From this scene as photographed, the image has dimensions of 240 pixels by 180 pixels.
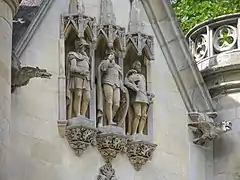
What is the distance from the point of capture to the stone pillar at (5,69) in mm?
7938

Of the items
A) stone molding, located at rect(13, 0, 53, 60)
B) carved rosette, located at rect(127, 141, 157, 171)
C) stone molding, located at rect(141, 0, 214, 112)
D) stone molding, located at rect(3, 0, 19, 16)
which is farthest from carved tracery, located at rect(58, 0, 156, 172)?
stone molding, located at rect(3, 0, 19, 16)

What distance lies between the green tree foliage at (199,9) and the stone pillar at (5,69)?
7662mm

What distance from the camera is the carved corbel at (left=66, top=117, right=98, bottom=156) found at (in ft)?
32.7

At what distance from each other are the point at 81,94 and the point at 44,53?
0.52m

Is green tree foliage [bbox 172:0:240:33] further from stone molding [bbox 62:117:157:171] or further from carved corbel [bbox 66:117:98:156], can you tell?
carved corbel [bbox 66:117:98:156]

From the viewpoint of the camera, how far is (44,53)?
32.7 feet

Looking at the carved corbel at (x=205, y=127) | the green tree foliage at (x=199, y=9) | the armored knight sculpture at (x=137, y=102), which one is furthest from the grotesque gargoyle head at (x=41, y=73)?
the green tree foliage at (x=199, y=9)

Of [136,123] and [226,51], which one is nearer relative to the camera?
[136,123]

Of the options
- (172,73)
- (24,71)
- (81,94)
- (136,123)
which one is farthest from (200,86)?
(24,71)

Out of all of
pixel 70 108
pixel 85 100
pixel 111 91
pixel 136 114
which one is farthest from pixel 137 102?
pixel 70 108

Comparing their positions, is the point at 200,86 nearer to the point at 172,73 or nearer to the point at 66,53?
the point at 172,73

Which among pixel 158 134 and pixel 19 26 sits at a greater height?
pixel 19 26

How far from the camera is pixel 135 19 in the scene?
35.9ft

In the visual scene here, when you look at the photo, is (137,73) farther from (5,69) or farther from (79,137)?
(5,69)
